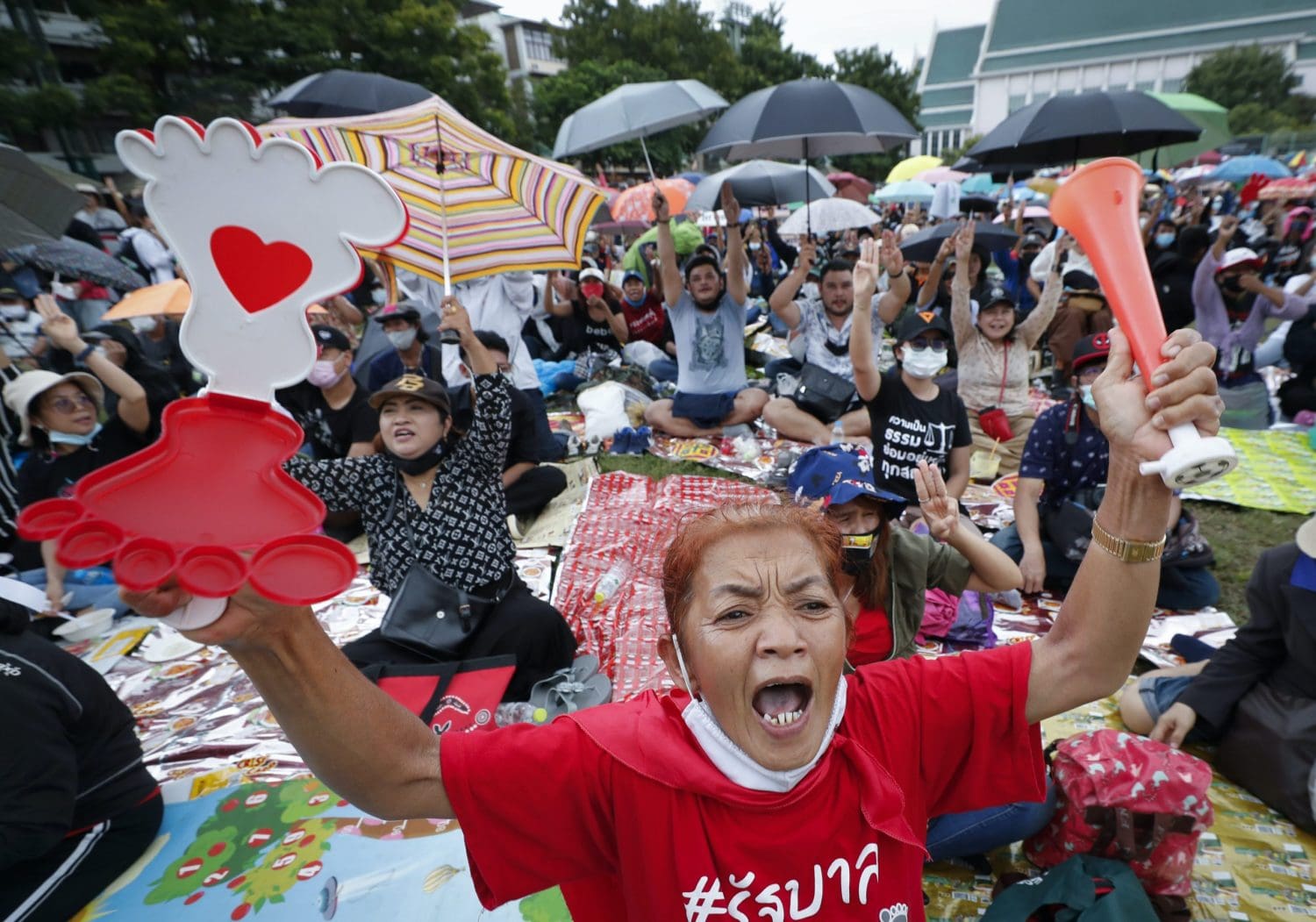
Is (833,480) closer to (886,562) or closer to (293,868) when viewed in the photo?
(886,562)

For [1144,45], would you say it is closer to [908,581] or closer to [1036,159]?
[1036,159]

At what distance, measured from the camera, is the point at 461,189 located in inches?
152

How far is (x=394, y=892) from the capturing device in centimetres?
249

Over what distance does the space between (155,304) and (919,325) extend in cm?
624

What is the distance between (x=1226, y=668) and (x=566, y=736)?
9.23ft

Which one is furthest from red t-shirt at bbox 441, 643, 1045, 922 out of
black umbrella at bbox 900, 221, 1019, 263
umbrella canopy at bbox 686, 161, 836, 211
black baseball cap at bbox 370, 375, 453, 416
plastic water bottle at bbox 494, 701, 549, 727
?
umbrella canopy at bbox 686, 161, 836, 211

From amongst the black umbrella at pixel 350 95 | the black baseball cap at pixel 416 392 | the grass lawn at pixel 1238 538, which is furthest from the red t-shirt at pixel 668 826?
the black umbrella at pixel 350 95

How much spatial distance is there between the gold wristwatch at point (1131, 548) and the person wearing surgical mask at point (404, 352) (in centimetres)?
477

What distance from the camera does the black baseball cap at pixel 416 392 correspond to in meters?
3.07

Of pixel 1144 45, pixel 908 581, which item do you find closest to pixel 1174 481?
pixel 908 581

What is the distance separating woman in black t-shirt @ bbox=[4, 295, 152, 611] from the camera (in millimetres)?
3928

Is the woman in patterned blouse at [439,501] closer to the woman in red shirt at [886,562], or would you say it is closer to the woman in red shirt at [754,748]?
the woman in red shirt at [886,562]

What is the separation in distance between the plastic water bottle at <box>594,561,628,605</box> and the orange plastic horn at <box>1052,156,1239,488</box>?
3612mm

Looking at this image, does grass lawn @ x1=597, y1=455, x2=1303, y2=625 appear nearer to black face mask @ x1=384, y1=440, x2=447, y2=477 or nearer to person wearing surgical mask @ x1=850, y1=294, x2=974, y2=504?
person wearing surgical mask @ x1=850, y1=294, x2=974, y2=504
